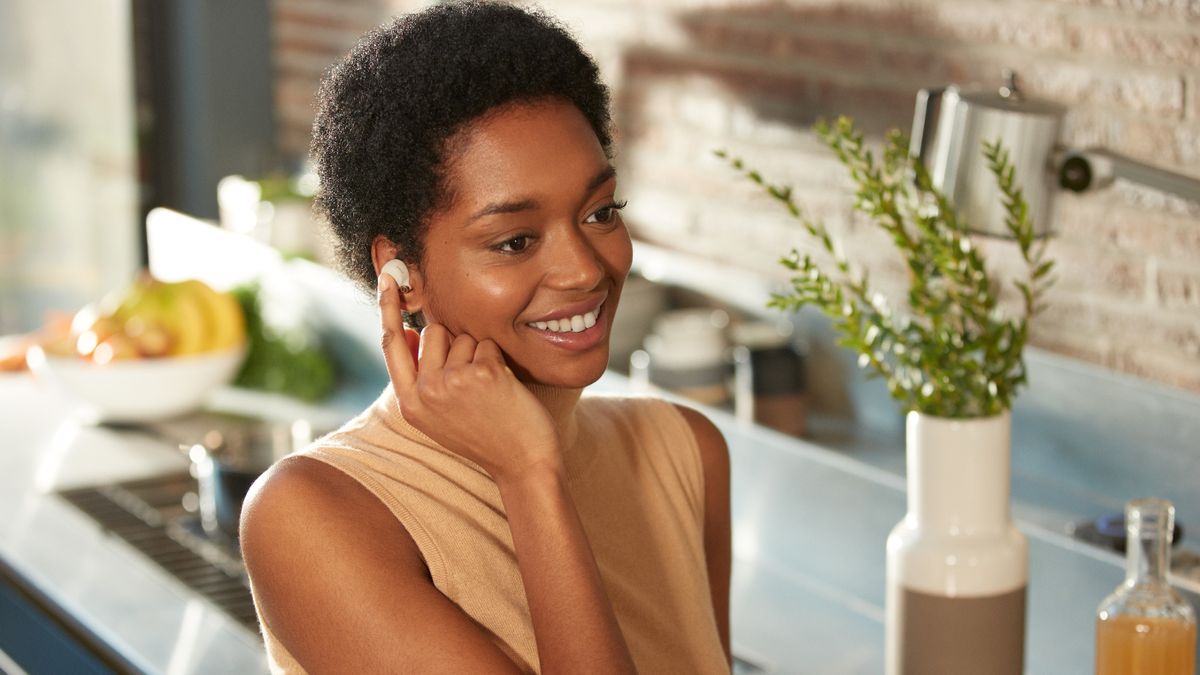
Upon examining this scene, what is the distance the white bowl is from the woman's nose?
169cm

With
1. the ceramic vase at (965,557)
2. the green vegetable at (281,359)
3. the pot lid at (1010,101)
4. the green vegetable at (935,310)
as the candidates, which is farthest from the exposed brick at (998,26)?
the green vegetable at (281,359)

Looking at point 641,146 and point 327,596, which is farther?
point 641,146

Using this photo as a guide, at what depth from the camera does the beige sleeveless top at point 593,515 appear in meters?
1.27

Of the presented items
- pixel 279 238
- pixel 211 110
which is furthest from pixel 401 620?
pixel 211 110

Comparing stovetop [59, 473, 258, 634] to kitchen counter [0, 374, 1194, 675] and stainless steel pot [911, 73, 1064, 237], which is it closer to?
kitchen counter [0, 374, 1194, 675]

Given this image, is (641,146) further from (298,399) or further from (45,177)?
(45,177)

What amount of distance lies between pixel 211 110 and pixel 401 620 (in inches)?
116

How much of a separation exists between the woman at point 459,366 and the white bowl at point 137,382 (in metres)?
1.51

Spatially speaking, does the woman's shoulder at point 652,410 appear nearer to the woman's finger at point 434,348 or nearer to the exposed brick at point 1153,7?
the woman's finger at point 434,348

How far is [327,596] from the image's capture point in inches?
46.5

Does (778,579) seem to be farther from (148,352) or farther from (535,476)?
(148,352)

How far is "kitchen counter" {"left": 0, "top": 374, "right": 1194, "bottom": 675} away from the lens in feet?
5.65

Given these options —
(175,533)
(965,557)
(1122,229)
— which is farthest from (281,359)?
(965,557)

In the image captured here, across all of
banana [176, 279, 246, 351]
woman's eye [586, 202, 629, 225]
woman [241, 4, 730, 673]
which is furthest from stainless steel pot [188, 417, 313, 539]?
woman's eye [586, 202, 629, 225]
